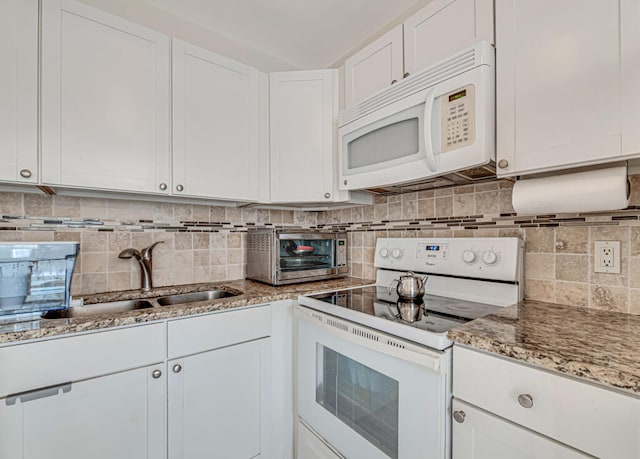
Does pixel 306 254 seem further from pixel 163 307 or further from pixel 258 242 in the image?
pixel 163 307

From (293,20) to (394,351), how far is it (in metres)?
1.91

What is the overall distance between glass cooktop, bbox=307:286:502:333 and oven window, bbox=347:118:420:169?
0.68 meters

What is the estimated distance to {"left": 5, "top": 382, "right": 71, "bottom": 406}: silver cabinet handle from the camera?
3.19 feet

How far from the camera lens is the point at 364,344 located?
3.75ft

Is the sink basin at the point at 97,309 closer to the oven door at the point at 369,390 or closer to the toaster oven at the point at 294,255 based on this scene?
the toaster oven at the point at 294,255

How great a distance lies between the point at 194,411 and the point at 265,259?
840mm

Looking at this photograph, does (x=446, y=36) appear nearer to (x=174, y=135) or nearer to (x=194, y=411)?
(x=174, y=135)

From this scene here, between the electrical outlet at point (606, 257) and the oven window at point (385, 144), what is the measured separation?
0.77 meters

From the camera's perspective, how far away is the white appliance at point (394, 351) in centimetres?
95

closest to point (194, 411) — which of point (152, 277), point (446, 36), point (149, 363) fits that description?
point (149, 363)

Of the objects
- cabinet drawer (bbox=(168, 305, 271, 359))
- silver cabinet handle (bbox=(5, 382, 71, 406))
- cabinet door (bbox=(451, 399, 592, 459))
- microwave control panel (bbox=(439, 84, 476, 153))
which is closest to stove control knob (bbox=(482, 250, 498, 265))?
microwave control panel (bbox=(439, 84, 476, 153))

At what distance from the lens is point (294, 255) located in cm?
188

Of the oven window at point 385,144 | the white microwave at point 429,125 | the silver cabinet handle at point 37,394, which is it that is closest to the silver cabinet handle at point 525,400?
the white microwave at point 429,125

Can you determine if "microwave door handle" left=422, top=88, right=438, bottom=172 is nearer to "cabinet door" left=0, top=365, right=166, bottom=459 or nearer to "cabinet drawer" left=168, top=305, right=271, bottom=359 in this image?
"cabinet drawer" left=168, top=305, right=271, bottom=359
